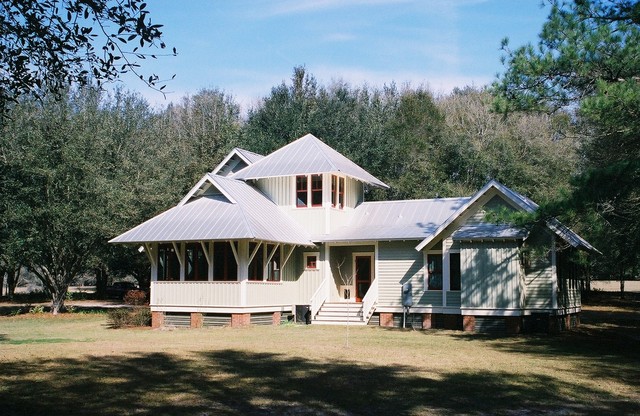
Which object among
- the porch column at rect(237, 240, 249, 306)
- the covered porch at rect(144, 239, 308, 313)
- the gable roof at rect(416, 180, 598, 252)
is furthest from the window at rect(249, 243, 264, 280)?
the gable roof at rect(416, 180, 598, 252)

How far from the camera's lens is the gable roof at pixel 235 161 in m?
31.9

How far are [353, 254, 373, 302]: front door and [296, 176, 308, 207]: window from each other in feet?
10.8

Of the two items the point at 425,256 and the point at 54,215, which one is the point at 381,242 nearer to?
the point at 425,256

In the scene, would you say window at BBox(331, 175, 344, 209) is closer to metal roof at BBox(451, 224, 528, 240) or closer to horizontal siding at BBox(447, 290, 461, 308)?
metal roof at BBox(451, 224, 528, 240)

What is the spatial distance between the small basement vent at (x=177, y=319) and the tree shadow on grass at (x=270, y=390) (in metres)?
11.1

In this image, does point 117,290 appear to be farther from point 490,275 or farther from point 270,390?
point 270,390

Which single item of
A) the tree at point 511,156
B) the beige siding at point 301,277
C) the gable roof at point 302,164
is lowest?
the beige siding at point 301,277

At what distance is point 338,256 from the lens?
29594mm

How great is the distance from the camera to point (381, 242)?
2764 cm

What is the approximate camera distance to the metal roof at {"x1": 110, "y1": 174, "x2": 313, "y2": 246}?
24.8 meters

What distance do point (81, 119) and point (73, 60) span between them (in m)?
29.3

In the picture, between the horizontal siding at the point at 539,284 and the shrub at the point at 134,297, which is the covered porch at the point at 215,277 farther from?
the horizontal siding at the point at 539,284

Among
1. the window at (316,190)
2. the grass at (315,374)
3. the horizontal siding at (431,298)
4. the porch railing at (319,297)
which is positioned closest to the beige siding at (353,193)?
the window at (316,190)

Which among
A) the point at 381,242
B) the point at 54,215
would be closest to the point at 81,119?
the point at 54,215
